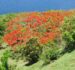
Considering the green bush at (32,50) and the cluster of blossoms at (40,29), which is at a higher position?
the cluster of blossoms at (40,29)

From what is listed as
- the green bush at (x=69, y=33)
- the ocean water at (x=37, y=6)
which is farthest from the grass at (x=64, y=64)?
the ocean water at (x=37, y=6)

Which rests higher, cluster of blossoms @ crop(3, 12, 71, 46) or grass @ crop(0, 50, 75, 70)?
cluster of blossoms @ crop(3, 12, 71, 46)

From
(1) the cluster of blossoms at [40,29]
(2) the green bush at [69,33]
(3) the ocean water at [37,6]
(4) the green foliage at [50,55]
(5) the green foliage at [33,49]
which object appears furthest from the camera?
(3) the ocean water at [37,6]

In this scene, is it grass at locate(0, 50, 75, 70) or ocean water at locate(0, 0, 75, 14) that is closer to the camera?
grass at locate(0, 50, 75, 70)

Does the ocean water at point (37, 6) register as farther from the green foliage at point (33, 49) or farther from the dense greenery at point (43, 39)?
the green foliage at point (33, 49)

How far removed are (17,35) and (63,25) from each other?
4943 millimetres

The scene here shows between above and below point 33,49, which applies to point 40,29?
above

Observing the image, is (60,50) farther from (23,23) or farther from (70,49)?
(23,23)

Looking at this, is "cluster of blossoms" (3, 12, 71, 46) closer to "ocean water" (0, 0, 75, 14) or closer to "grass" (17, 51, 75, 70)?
"grass" (17, 51, 75, 70)

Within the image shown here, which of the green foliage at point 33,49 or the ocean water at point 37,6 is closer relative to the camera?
the green foliage at point 33,49

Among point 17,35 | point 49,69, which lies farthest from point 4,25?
point 49,69

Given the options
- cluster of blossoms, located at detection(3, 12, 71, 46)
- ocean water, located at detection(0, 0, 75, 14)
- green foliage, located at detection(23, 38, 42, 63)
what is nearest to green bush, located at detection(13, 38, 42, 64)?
green foliage, located at detection(23, 38, 42, 63)

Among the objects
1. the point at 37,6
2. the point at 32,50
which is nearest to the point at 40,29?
the point at 32,50

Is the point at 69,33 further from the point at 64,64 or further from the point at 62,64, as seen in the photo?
the point at 64,64
